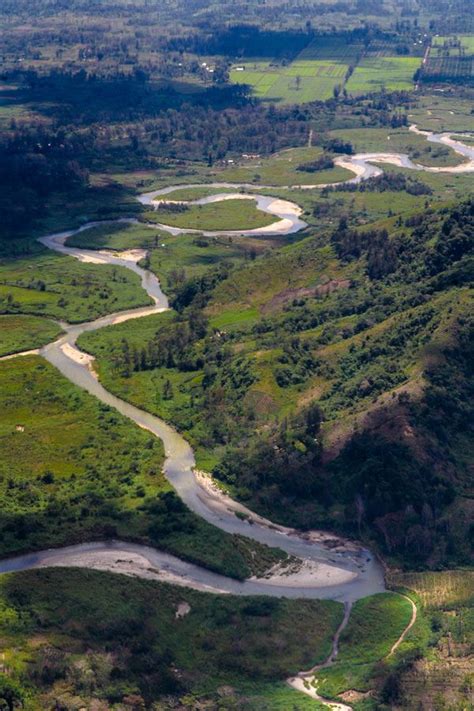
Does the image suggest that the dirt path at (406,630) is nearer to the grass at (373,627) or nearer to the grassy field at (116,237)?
the grass at (373,627)

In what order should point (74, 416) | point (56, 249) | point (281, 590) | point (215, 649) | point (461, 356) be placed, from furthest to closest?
point (56, 249) → point (74, 416) → point (461, 356) → point (281, 590) → point (215, 649)

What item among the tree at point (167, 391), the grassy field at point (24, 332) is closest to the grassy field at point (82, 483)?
the tree at point (167, 391)

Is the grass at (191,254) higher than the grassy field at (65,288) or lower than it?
higher

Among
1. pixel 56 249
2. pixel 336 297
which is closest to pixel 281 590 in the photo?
pixel 336 297

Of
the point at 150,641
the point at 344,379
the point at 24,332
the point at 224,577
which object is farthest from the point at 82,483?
the point at 24,332

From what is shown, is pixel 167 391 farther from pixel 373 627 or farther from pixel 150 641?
pixel 150 641

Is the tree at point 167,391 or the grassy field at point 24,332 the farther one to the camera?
the grassy field at point 24,332

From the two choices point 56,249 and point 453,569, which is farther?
point 56,249

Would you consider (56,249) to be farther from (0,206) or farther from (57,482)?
(57,482)
